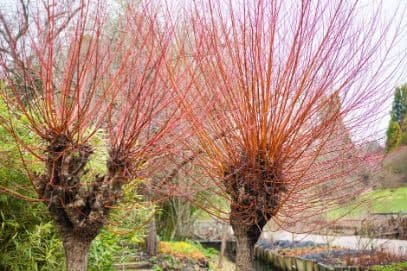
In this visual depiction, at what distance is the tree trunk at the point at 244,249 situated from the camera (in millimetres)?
4316

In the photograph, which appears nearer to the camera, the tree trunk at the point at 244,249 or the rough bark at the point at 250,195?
the rough bark at the point at 250,195

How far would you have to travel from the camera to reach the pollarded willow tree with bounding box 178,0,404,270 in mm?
3740

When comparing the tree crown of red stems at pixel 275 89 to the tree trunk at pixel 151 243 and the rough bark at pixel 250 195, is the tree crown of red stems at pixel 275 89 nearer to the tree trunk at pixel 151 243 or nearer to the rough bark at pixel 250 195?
the rough bark at pixel 250 195

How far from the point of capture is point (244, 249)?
4.36 metres

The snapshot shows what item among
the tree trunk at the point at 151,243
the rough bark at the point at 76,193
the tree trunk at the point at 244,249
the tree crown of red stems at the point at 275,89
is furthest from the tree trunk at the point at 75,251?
the tree trunk at the point at 151,243

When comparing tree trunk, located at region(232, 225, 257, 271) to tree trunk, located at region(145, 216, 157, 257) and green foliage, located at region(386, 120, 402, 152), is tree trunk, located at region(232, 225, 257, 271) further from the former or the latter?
tree trunk, located at region(145, 216, 157, 257)

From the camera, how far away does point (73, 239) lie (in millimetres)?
3662

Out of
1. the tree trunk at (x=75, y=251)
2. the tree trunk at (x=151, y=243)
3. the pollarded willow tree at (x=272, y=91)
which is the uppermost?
the pollarded willow tree at (x=272, y=91)

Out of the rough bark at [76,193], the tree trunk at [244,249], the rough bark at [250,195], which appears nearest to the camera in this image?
the rough bark at [76,193]

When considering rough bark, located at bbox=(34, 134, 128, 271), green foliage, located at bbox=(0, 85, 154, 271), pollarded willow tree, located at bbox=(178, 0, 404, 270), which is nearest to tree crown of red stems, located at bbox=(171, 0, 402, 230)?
pollarded willow tree, located at bbox=(178, 0, 404, 270)

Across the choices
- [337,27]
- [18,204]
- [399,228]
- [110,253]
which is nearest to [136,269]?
[110,253]

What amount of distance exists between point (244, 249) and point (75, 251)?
1538 mm

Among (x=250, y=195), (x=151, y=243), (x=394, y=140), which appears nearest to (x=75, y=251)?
(x=250, y=195)

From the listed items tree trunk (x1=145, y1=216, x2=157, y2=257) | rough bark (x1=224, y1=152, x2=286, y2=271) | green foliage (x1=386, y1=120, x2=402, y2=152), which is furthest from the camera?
tree trunk (x1=145, y1=216, x2=157, y2=257)
